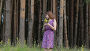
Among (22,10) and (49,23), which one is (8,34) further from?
(49,23)

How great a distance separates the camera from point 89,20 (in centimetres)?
1013

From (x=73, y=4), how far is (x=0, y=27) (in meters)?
3.83

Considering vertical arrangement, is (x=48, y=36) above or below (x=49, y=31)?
below

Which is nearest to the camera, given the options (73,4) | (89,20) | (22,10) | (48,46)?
(48,46)

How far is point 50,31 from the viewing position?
4.77m

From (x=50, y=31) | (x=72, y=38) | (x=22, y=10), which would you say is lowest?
(x=72, y=38)

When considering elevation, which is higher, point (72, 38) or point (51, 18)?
point (51, 18)

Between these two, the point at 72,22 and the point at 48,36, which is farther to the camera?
the point at 72,22

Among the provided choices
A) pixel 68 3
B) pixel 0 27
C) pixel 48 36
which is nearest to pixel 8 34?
pixel 48 36

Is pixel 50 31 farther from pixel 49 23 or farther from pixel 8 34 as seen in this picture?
pixel 8 34

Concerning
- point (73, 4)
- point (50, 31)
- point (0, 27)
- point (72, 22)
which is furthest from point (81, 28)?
point (50, 31)

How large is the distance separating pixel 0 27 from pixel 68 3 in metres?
3.65

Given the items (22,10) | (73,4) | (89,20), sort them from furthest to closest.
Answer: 1. (73,4)
2. (89,20)
3. (22,10)

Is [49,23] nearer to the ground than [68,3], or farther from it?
nearer to the ground
